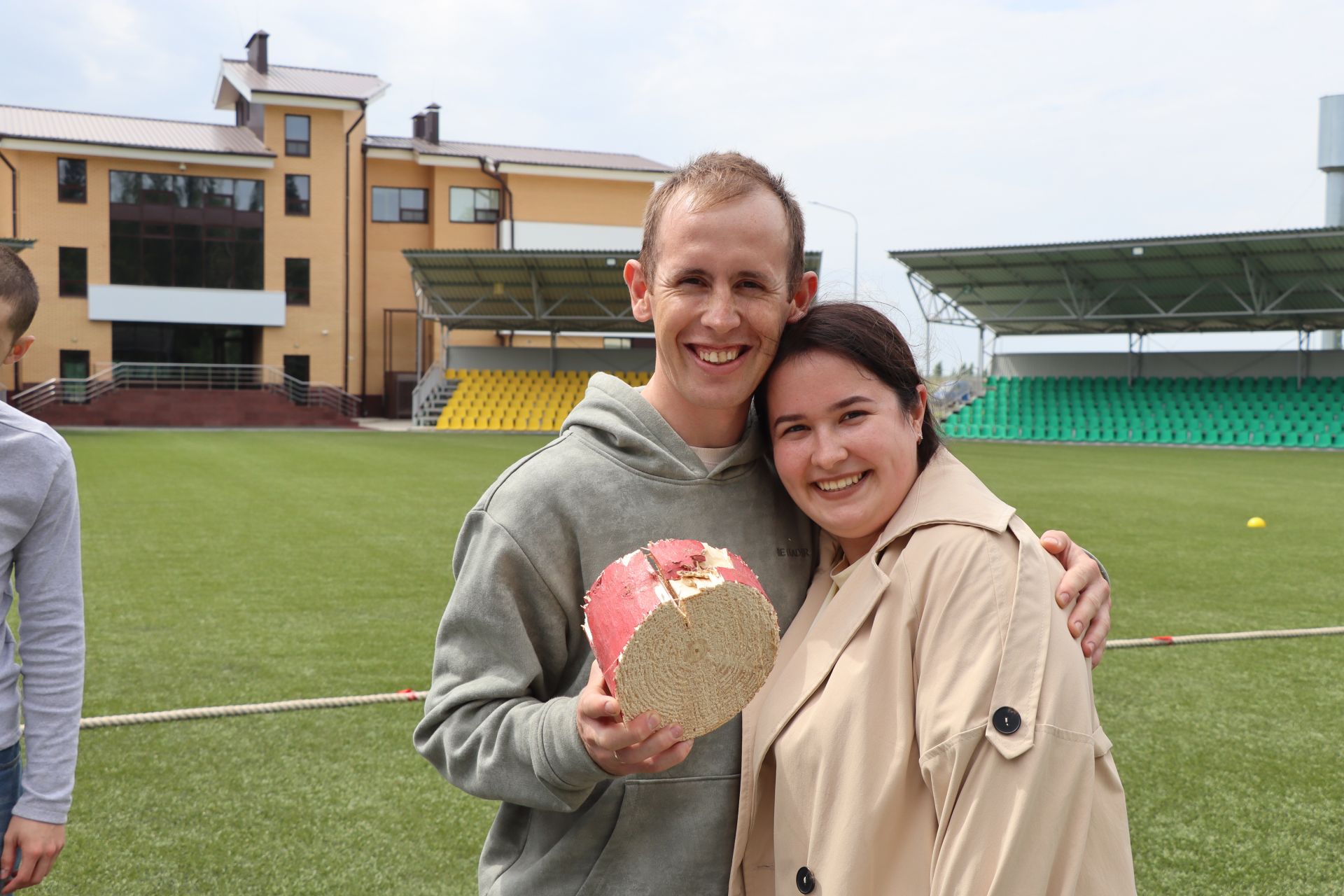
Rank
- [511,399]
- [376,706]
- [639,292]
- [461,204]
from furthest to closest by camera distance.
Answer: [461,204] < [511,399] < [376,706] < [639,292]

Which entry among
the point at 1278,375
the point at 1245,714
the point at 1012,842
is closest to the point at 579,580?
the point at 1012,842

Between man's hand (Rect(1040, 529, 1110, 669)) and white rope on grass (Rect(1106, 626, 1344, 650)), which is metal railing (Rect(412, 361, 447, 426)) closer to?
white rope on grass (Rect(1106, 626, 1344, 650))

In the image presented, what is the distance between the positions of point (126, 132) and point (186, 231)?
4.16 meters

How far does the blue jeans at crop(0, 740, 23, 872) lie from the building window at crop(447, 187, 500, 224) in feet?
137

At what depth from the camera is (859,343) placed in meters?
1.94

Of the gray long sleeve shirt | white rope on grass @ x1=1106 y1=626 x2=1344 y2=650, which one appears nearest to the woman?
the gray long sleeve shirt

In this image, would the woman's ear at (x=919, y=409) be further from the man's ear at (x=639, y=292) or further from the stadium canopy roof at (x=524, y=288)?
the stadium canopy roof at (x=524, y=288)

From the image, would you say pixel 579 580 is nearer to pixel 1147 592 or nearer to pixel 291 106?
pixel 1147 592

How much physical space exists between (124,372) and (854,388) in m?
41.0

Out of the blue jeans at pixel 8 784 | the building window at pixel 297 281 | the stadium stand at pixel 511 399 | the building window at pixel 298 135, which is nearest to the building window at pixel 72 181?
the building window at pixel 298 135

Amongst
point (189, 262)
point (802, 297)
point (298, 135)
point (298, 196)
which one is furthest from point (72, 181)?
point (802, 297)

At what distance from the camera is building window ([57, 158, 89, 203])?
1496 inches

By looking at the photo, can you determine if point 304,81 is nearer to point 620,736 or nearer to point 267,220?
point 267,220

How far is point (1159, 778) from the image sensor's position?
4.63 metres
